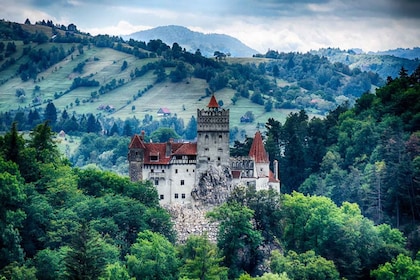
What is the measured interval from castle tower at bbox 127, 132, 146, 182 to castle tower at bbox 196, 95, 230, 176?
237 inches

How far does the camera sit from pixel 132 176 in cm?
9419

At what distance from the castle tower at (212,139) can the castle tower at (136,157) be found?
6020mm

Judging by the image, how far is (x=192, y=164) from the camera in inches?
3681

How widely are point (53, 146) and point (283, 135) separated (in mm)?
39706

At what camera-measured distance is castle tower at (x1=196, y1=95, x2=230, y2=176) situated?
9344 cm

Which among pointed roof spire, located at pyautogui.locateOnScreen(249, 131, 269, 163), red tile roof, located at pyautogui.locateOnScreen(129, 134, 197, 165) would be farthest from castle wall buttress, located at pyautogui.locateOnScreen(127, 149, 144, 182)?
pointed roof spire, located at pyautogui.locateOnScreen(249, 131, 269, 163)

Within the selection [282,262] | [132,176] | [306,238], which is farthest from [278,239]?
[132,176]

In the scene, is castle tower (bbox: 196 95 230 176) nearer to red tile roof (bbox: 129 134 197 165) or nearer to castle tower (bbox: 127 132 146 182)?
red tile roof (bbox: 129 134 197 165)

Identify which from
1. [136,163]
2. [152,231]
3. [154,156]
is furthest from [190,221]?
[136,163]

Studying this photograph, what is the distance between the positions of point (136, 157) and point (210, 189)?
8559mm

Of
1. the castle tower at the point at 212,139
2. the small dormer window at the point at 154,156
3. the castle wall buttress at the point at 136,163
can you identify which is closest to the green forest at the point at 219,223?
the castle wall buttress at the point at 136,163

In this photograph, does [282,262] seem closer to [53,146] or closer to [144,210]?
[144,210]

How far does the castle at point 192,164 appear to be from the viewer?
92.9 meters

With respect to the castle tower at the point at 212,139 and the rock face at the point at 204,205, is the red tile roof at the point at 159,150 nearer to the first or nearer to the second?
the castle tower at the point at 212,139
